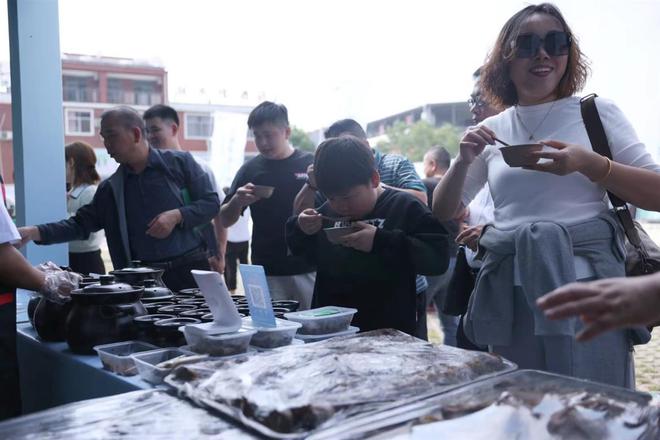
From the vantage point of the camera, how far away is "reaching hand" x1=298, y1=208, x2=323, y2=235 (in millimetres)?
1884

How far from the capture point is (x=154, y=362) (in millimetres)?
1309

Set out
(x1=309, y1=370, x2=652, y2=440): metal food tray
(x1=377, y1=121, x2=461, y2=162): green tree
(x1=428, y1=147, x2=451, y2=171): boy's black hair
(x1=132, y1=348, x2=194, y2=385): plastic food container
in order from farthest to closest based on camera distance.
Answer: (x1=377, y1=121, x2=461, y2=162): green tree
(x1=428, y1=147, x2=451, y2=171): boy's black hair
(x1=132, y1=348, x2=194, y2=385): plastic food container
(x1=309, y1=370, x2=652, y2=440): metal food tray

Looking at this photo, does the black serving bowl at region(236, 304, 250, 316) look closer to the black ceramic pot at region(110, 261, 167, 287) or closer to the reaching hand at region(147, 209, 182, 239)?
the black ceramic pot at region(110, 261, 167, 287)

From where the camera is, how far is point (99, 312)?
1.51m

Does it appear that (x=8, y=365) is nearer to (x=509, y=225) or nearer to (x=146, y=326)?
(x=146, y=326)

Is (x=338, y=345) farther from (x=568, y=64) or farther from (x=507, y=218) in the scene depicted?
(x=568, y=64)

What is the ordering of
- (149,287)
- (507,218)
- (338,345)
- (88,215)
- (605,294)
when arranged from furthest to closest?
(88,215), (149,287), (507,218), (338,345), (605,294)

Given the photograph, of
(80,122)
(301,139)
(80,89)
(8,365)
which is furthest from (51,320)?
(80,89)

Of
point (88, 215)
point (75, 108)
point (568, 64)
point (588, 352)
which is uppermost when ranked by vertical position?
point (75, 108)

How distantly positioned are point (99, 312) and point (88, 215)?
4.69ft

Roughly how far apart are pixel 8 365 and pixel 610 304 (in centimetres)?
169

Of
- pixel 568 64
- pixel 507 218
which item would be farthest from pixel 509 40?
pixel 507 218

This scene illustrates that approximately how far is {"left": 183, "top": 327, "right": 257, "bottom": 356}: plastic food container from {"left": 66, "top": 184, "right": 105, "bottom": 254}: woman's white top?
267 cm

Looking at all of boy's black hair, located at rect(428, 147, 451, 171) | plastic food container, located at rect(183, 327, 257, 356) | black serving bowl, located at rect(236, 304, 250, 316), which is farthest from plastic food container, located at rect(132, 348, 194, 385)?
boy's black hair, located at rect(428, 147, 451, 171)
